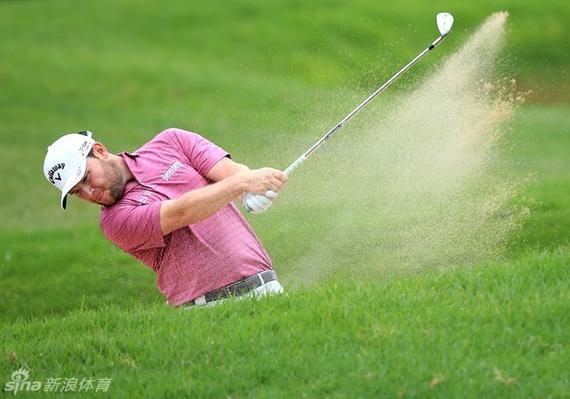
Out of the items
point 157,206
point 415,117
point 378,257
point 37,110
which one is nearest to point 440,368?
point 157,206

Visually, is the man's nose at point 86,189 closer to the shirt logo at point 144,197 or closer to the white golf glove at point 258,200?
the shirt logo at point 144,197

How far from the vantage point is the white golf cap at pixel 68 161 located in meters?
6.69

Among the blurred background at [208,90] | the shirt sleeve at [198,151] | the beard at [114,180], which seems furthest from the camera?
the blurred background at [208,90]

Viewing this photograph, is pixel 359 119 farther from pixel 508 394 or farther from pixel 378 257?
pixel 508 394

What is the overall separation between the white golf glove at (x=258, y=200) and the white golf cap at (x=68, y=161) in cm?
96

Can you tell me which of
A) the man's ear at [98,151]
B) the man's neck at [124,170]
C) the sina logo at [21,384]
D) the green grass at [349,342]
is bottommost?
the green grass at [349,342]

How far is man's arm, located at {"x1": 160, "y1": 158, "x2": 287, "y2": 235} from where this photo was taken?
257 inches

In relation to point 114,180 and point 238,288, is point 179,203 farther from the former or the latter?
point 238,288

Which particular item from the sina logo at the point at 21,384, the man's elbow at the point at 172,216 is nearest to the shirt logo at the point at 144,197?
the man's elbow at the point at 172,216

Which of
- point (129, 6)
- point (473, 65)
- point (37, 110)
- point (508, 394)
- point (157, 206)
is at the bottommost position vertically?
point (508, 394)

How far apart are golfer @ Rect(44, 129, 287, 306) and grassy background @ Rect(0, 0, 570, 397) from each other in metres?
0.37

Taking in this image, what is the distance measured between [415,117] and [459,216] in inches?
44.0

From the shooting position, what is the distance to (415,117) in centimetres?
1049

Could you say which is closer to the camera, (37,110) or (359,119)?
(359,119)
